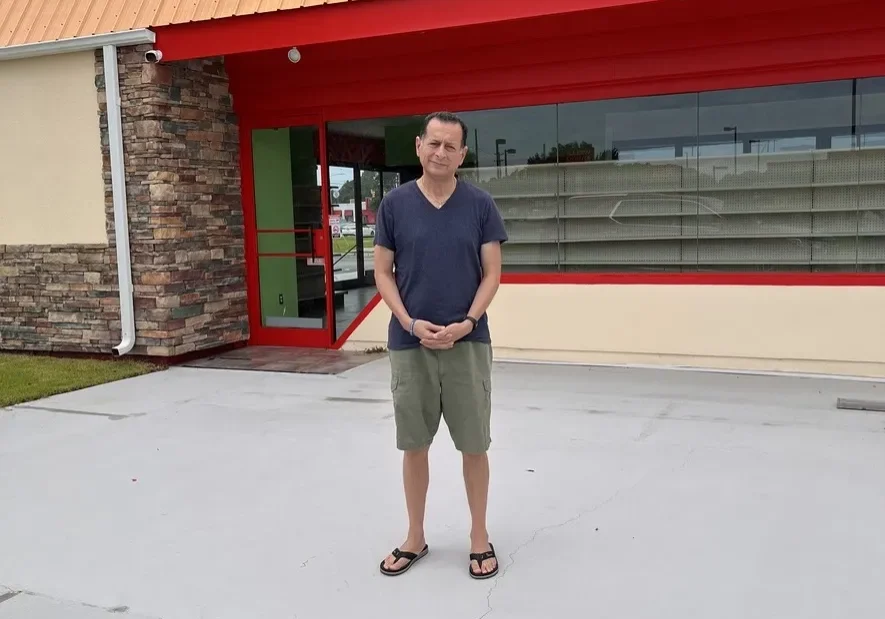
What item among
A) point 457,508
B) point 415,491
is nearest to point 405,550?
point 415,491

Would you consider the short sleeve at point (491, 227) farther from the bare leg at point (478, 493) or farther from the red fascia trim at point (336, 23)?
the red fascia trim at point (336, 23)

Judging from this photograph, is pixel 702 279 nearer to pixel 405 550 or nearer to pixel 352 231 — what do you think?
pixel 352 231

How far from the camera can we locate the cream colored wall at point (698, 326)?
636 centimetres

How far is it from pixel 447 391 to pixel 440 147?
0.95m

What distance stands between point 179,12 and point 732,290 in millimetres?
5359

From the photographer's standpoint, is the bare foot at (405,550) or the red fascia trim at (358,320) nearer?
the bare foot at (405,550)

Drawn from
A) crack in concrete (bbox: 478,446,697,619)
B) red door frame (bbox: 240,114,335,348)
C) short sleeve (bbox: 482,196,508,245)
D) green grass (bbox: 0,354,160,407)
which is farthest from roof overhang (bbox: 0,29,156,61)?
crack in concrete (bbox: 478,446,697,619)

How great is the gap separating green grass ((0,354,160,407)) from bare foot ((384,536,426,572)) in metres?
4.35

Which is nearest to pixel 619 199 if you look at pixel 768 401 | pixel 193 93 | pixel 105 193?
pixel 768 401

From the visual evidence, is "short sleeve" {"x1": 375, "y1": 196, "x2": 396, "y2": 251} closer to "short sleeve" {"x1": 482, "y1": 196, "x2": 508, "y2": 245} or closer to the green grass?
"short sleeve" {"x1": 482, "y1": 196, "x2": 508, "y2": 245}

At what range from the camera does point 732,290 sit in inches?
262

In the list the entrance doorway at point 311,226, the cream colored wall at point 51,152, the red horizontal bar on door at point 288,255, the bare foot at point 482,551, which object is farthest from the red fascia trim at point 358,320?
the bare foot at point 482,551

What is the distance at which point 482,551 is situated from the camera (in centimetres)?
323

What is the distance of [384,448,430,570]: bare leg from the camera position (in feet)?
10.8
